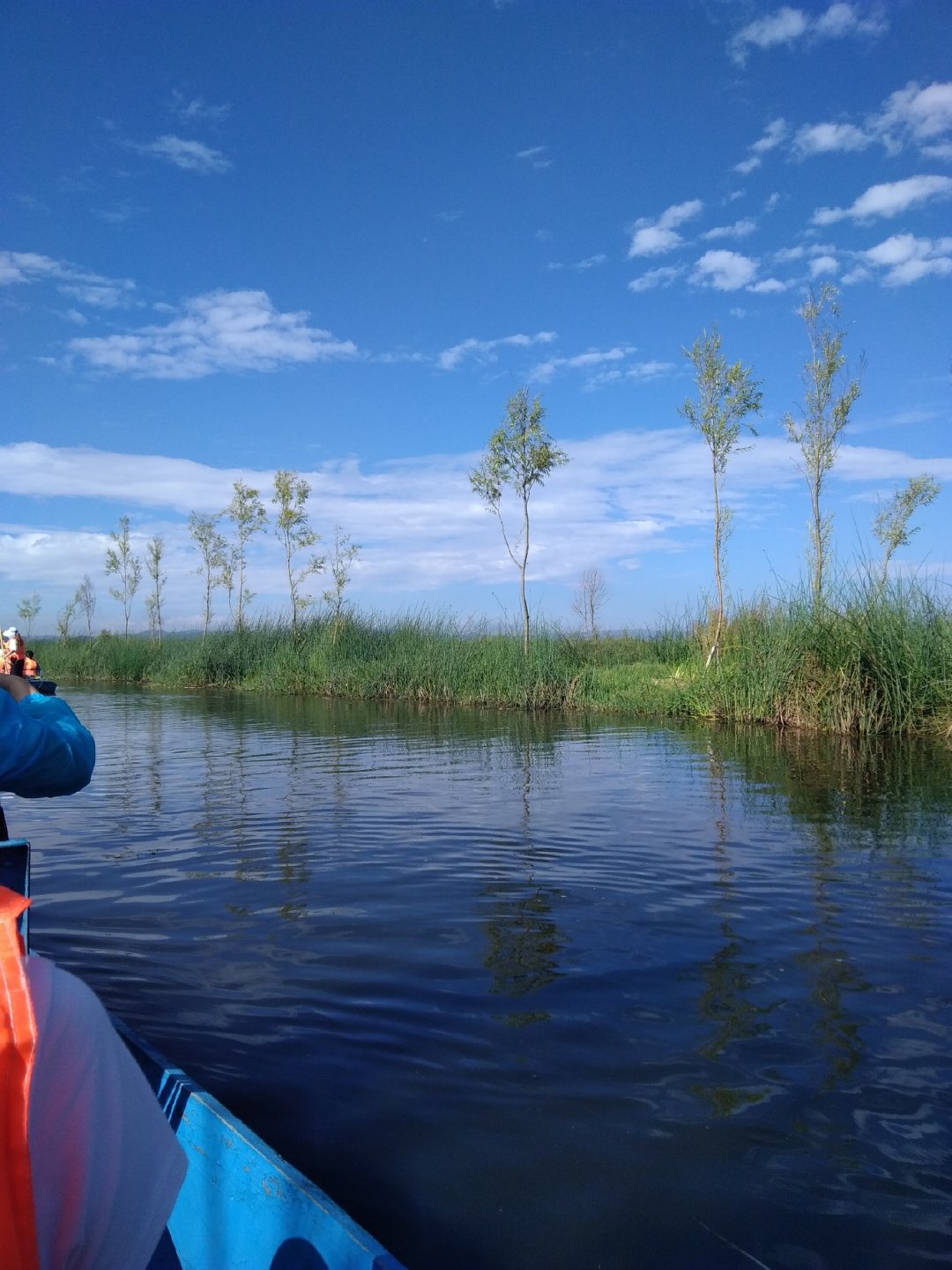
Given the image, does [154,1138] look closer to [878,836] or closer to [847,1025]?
[847,1025]

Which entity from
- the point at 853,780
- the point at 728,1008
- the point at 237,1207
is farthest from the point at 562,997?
the point at 853,780

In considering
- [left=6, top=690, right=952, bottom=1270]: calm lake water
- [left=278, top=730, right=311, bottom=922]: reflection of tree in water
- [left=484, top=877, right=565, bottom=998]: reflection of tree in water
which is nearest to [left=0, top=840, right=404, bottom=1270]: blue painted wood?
[left=6, top=690, right=952, bottom=1270]: calm lake water

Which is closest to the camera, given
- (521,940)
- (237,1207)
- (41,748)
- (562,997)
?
(41,748)

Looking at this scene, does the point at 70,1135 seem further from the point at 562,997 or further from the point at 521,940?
the point at 521,940

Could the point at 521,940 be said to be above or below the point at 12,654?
below

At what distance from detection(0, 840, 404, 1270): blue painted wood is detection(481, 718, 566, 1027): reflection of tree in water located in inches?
68.4

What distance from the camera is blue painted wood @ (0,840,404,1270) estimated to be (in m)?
1.57

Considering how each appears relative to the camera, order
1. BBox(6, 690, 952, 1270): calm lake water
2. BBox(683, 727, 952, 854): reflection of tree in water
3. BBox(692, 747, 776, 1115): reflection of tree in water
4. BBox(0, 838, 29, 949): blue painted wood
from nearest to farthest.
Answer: BBox(0, 838, 29, 949): blue painted wood, BBox(6, 690, 952, 1270): calm lake water, BBox(692, 747, 776, 1115): reflection of tree in water, BBox(683, 727, 952, 854): reflection of tree in water

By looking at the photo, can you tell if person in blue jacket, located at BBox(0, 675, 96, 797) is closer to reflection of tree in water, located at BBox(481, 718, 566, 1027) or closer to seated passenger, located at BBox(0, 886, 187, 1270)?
seated passenger, located at BBox(0, 886, 187, 1270)

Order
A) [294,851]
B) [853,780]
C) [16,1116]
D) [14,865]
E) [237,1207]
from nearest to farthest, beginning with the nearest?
1. [16,1116]
2. [237,1207]
3. [14,865]
4. [294,851]
5. [853,780]

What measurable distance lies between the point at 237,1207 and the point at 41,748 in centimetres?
100

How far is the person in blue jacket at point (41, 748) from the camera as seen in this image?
164cm

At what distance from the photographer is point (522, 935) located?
453 centimetres

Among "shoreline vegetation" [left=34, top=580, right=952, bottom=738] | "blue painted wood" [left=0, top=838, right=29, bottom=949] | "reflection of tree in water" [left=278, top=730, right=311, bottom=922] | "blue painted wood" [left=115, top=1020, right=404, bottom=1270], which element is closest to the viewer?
"blue painted wood" [left=115, top=1020, right=404, bottom=1270]
